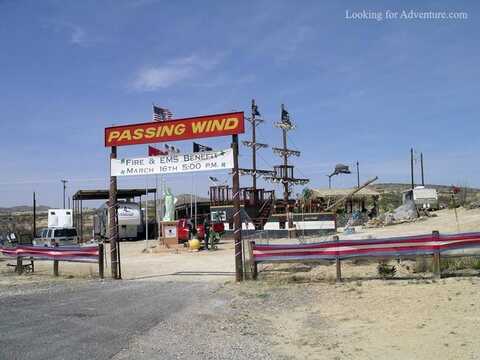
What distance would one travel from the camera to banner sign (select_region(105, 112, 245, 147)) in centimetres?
1495

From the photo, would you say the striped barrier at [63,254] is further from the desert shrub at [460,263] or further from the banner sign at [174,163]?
the desert shrub at [460,263]

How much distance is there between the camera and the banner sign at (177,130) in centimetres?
1495

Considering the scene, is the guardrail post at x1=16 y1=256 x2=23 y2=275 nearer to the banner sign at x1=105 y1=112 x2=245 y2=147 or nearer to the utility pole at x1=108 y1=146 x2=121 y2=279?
the utility pole at x1=108 y1=146 x2=121 y2=279

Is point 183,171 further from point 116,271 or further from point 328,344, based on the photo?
point 328,344

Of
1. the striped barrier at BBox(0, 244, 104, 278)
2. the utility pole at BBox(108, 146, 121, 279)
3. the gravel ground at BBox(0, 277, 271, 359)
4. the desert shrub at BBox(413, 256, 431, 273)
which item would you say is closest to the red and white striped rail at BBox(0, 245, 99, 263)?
the striped barrier at BBox(0, 244, 104, 278)

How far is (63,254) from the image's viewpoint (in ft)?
58.0

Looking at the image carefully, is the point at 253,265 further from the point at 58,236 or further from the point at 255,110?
the point at 255,110

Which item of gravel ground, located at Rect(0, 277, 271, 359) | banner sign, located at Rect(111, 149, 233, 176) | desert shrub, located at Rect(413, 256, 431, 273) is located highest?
banner sign, located at Rect(111, 149, 233, 176)

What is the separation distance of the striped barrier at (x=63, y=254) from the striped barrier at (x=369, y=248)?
5373mm

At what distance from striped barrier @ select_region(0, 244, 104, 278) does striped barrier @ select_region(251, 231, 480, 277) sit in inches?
212

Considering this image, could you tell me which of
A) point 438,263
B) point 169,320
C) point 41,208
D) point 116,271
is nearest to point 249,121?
point 116,271

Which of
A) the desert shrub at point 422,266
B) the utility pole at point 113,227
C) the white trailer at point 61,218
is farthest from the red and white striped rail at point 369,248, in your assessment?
the white trailer at point 61,218

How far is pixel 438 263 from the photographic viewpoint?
41.9 ft

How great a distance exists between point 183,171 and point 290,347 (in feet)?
29.9
